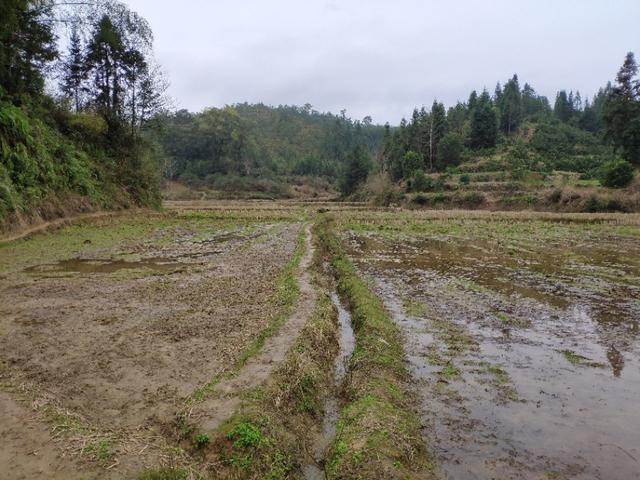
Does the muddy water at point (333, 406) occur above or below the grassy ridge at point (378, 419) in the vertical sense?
below

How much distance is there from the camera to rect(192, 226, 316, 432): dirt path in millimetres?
5391

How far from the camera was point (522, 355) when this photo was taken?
8211 mm

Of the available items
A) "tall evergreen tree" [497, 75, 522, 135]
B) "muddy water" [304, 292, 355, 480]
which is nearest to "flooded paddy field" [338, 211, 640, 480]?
"muddy water" [304, 292, 355, 480]

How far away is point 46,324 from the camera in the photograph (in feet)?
29.1

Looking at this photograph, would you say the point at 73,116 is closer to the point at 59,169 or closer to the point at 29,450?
the point at 59,169

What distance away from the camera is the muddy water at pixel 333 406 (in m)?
4.96

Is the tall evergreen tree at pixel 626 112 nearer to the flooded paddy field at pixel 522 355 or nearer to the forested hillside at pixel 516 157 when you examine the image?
the forested hillside at pixel 516 157

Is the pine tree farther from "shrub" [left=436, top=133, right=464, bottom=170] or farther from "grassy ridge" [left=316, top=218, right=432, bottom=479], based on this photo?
"shrub" [left=436, top=133, right=464, bottom=170]

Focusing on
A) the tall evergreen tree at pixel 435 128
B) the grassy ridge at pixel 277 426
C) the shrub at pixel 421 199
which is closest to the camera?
the grassy ridge at pixel 277 426

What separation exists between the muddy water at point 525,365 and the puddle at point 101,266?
758 centimetres

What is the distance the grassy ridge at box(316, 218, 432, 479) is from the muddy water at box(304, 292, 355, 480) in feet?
0.59

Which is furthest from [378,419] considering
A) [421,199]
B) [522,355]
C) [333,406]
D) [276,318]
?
[421,199]

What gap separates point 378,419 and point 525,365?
146 inches

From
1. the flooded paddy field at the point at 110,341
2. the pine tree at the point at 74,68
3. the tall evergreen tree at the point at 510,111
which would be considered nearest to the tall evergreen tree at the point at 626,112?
the tall evergreen tree at the point at 510,111
